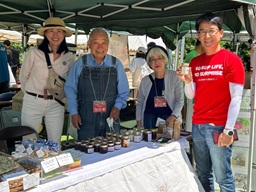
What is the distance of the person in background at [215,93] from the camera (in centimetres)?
195

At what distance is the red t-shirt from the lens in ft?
6.40

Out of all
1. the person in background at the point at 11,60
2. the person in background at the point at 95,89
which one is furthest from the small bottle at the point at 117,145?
the person in background at the point at 11,60

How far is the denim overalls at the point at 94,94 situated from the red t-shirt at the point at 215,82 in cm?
74

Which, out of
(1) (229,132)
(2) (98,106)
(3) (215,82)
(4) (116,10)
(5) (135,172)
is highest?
(4) (116,10)

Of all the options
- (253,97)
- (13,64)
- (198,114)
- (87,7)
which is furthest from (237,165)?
(13,64)

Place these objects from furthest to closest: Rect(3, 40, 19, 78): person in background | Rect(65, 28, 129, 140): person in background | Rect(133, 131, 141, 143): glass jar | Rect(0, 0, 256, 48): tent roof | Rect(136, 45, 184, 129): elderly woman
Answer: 1. Rect(3, 40, 19, 78): person in background
2. Rect(0, 0, 256, 48): tent roof
3. Rect(136, 45, 184, 129): elderly woman
4. Rect(65, 28, 129, 140): person in background
5. Rect(133, 131, 141, 143): glass jar

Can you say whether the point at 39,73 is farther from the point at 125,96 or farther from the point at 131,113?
the point at 131,113

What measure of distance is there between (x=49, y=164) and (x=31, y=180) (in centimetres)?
13

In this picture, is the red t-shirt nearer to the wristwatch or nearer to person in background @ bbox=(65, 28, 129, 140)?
the wristwatch

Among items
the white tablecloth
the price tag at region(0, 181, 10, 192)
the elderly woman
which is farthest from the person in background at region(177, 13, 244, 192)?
the price tag at region(0, 181, 10, 192)

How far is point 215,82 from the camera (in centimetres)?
202

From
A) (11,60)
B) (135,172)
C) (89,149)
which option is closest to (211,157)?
(135,172)

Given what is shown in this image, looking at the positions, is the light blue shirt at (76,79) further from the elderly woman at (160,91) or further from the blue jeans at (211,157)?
the blue jeans at (211,157)

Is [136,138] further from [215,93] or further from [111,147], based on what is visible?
[215,93]
